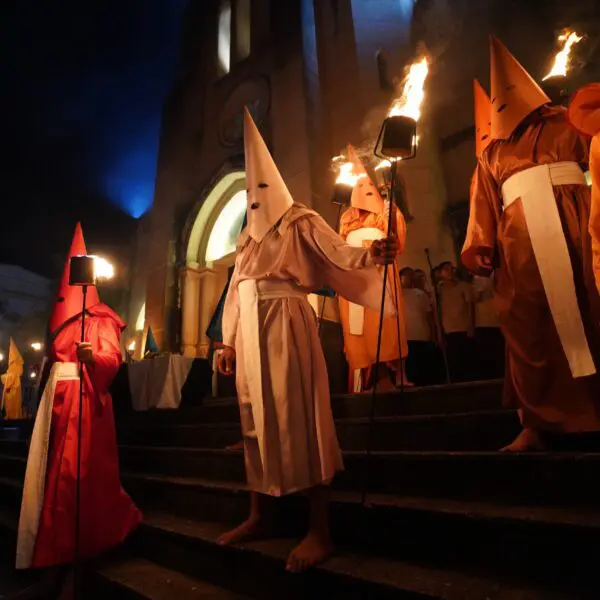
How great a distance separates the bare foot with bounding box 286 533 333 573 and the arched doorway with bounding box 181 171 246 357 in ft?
28.3

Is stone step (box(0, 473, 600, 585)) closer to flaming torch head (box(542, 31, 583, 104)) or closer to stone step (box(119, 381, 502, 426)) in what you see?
stone step (box(119, 381, 502, 426))

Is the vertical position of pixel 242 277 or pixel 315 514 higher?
pixel 242 277

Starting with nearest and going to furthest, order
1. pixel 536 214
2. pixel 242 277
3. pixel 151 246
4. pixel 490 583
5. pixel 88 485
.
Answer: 1. pixel 490 583
2. pixel 536 214
3. pixel 242 277
4. pixel 88 485
5. pixel 151 246

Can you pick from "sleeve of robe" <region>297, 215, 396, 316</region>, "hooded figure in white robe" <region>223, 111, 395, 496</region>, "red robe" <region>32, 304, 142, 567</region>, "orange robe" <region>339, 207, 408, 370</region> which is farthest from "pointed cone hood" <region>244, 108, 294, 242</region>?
"orange robe" <region>339, 207, 408, 370</region>

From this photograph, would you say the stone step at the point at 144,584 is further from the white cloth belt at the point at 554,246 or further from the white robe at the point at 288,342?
the white cloth belt at the point at 554,246

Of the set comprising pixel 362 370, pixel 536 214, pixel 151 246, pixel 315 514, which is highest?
pixel 151 246

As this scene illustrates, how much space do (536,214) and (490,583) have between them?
2.00 meters

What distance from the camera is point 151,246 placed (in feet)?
39.4

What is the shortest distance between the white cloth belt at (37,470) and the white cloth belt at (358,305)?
2.82m

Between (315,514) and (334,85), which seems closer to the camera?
(315,514)

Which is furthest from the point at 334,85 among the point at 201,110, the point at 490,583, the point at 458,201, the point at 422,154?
the point at 490,583

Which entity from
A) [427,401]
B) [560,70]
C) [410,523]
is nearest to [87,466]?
[410,523]

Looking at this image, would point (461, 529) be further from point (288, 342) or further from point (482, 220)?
point (482, 220)

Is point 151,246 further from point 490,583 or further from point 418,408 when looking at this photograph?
point 490,583
